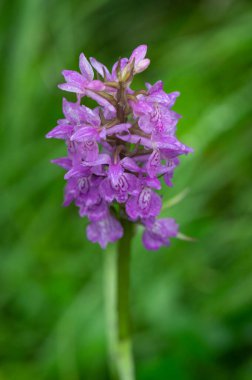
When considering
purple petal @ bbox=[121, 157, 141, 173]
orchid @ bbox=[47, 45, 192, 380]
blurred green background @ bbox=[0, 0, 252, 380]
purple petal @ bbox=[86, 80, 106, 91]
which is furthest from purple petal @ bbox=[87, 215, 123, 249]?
blurred green background @ bbox=[0, 0, 252, 380]

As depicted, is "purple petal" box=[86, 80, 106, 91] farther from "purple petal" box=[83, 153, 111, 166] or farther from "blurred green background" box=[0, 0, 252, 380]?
"blurred green background" box=[0, 0, 252, 380]

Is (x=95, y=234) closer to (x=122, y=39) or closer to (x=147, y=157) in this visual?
(x=147, y=157)

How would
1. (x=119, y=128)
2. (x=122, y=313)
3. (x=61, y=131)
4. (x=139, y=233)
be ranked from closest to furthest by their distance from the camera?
1. (x=119, y=128)
2. (x=61, y=131)
3. (x=122, y=313)
4. (x=139, y=233)

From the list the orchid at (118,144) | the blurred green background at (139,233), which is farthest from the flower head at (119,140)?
the blurred green background at (139,233)

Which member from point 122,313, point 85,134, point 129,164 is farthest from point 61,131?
point 122,313

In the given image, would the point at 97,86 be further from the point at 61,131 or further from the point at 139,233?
the point at 139,233

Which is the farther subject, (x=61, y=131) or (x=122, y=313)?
(x=122, y=313)
